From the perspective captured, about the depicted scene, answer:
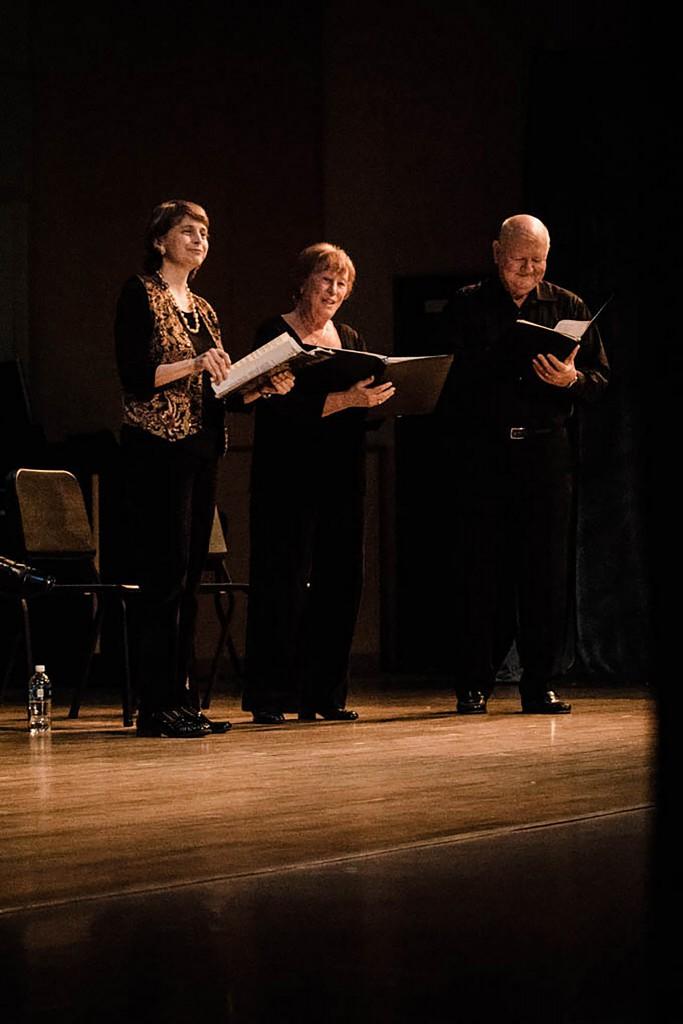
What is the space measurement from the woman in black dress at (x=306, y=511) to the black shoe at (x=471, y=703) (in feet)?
1.61

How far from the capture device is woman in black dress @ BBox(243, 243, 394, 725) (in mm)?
4477

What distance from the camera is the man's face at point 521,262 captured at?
4695mm

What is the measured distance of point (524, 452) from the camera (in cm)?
480

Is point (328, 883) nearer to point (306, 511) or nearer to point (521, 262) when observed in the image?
point (306, 511)

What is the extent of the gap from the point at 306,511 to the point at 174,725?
0.75m

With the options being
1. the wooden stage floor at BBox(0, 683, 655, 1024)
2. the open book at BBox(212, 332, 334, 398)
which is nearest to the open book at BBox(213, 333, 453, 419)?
the open book at BBox(212, 332, 334, 398)

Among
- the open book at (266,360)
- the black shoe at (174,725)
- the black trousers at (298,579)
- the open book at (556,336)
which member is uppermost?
the open book at (556,336)

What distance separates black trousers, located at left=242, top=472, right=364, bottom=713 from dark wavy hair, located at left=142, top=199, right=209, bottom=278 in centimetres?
79

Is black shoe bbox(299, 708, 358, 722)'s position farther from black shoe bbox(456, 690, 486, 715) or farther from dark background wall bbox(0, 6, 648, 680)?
dark background wall bbox(0, 6, 648, 680)

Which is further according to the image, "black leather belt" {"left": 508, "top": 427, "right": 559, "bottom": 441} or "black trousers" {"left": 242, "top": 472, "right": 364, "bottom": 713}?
"black leather belt" {"left": 508, "top": 427, "right": 559, "bottom": 441}

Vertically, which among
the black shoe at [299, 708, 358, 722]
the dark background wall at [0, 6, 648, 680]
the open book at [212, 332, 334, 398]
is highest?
the dark background wall at [0, 6, 648, 680]

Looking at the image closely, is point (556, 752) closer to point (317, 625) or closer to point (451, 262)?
point (317, 625)

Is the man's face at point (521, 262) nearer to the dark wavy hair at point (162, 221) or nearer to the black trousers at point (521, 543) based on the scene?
the black trousers at point (521, 543)

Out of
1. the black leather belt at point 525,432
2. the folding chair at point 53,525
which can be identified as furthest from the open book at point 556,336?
the folding chair at point 53,525
